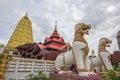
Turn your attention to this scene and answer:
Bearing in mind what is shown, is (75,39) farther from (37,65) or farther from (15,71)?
(15,71)

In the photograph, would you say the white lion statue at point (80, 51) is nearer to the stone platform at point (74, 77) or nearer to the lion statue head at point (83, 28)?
the lion statue head at point (83, 28)

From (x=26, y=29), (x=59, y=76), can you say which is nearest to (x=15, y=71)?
(x=59, y=76)

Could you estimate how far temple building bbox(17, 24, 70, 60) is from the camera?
46.6 ft

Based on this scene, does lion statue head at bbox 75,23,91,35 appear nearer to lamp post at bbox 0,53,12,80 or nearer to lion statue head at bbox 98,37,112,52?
lion statue head at bbox 98,37,112,52

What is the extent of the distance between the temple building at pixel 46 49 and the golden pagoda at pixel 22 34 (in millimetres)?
1931

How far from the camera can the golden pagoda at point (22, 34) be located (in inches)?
772

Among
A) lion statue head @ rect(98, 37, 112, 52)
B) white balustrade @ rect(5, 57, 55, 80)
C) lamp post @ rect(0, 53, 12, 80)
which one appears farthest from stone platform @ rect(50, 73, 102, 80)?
lion statue head @ rect(98, 37, 112, 52)

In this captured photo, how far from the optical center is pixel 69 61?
8.34 metres

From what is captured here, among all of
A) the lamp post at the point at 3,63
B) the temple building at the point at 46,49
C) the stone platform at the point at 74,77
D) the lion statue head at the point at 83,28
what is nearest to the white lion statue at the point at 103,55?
the lion statue head at the point at 83,28

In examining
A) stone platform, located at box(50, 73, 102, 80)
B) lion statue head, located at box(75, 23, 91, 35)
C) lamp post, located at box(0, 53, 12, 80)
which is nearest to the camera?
stone platform, located at box(50, 73, 102, 80)

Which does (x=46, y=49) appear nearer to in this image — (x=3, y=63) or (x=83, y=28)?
(x=83, y=28)

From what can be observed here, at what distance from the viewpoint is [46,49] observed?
15656 millimetres

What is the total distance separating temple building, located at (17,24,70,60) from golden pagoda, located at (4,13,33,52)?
1.93 m

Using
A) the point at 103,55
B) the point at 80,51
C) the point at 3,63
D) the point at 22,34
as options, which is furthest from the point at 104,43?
the point at 22,34
